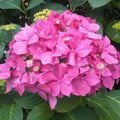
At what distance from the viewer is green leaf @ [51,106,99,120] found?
3.79 ft

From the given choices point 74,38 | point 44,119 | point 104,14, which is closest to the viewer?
point 74,38

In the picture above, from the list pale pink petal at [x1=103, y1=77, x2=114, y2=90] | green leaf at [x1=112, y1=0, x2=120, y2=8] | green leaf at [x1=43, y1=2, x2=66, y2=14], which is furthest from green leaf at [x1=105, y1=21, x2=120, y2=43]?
pale pink petal at [x1=103, y1=77, x2=114, y2=90]

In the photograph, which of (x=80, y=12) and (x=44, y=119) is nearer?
(x=44, y=119)

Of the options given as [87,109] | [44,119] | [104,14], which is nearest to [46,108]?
[44,119]

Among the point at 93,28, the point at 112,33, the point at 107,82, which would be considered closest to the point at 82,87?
the point at 107,82

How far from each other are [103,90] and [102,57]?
9.8 inches

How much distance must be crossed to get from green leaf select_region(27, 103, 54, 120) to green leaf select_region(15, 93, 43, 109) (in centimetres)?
3

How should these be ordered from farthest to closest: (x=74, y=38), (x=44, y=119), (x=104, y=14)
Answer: (x=104, y=14), (x=44, y=119), (x=74, y=38)

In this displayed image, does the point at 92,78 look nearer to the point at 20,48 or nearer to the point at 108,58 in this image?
the point at 108,58

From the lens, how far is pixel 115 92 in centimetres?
115

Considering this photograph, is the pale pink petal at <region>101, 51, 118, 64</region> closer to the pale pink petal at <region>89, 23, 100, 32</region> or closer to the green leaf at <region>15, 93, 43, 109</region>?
the pale pink petal at <region>89, 23, 100, 32</region>

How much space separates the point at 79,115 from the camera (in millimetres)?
1160

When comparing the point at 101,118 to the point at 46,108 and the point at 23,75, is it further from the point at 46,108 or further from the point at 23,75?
the point at 23,75

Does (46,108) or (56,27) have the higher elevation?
(56,27)
